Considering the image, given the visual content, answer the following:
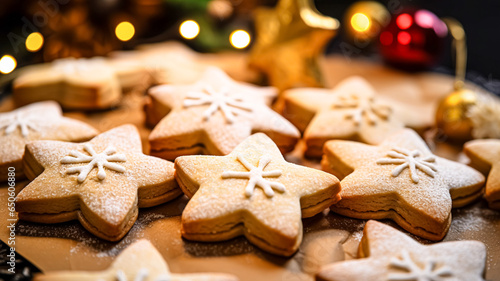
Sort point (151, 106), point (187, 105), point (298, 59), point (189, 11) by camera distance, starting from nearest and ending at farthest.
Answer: point (187, 105), point (151, 106), point (298, 59), point (189, 11)

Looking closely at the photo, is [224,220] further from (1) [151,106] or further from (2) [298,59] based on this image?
(2) [298,59]

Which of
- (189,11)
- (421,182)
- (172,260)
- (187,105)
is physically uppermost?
(189,11)

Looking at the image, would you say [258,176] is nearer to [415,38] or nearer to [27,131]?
[27,131]

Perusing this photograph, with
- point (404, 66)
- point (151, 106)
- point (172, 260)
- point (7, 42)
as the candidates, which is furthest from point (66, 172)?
point (404, 66)

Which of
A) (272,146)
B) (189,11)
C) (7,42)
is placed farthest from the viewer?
(189,11)

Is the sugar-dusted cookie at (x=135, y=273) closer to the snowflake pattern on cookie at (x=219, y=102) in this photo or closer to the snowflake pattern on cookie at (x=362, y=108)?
the snowflake pattern on cookie at (x=219, y=102)

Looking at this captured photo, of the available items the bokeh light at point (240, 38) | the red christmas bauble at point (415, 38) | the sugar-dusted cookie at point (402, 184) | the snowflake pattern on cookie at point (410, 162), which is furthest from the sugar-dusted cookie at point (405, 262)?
the bokeh light at point (240, 38)

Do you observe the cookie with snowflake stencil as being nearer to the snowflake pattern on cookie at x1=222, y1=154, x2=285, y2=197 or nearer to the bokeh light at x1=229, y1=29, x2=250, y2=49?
the snowflake pattern on cookie at x1=222, y1=154, x2=285, y2=197
